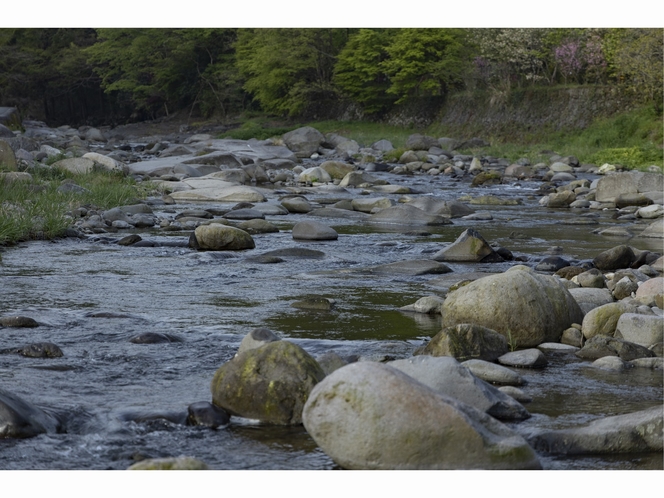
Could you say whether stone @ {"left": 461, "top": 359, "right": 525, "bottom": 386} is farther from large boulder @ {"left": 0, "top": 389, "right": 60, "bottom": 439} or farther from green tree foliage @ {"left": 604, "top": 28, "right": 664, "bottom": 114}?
green tree foliage @ {"left": 604, "top": 28, "right": 664, "bottom": 114}

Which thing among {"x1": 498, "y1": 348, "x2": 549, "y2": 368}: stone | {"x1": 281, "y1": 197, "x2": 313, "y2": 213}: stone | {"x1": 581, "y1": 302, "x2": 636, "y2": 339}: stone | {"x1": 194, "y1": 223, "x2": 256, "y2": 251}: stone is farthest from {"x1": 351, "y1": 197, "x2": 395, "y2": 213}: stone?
{"x1": 498, "y1": 348, "x2": 549, "y2": 368}: stone

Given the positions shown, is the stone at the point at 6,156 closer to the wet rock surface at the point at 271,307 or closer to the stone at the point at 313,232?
the wet rock surface at the point at 271,307

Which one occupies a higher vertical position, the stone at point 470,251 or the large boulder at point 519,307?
the large boulder at point 519,307

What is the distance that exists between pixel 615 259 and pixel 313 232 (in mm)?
4208

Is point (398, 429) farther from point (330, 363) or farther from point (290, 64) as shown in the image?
point (290, 64)

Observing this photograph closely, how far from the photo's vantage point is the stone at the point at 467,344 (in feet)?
19.3

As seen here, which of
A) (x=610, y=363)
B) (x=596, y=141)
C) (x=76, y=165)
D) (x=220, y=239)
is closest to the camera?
(x=610, y=363)

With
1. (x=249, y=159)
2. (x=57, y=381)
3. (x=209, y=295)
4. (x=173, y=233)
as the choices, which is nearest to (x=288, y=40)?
(x=249, y=159)

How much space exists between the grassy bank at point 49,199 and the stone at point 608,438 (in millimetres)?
8511

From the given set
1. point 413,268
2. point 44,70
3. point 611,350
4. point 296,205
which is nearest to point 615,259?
point 413,268

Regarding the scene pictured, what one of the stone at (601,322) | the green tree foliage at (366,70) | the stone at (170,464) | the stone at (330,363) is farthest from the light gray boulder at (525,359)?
the green tree foliage at (366,70)

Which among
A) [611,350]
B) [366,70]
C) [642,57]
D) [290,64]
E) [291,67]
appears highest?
[290,64]

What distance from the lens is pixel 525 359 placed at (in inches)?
230

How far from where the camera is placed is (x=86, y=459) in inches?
160
